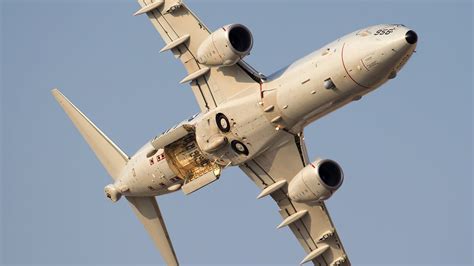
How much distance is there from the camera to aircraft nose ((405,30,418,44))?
56094 millimetres

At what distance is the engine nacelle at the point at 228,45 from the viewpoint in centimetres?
5975

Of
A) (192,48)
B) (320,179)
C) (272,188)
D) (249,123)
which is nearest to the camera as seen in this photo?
(249,123)

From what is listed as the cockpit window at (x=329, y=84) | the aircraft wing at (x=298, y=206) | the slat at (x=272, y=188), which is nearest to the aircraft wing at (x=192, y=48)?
the aircraft wing at (x=298, y=206)

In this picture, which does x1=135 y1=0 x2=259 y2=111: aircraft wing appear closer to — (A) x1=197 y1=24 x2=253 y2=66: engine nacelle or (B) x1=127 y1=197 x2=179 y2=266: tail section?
(A) x1=197 y1=24 x2=253 y2=66: engine nacelle

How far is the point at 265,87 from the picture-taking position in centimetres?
6075

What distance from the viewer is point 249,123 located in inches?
2411

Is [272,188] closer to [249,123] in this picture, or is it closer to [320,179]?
[320,179]

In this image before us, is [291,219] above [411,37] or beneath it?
beneath

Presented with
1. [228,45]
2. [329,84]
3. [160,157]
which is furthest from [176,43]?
[329,84]

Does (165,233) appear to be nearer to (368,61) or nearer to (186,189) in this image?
(186,189)

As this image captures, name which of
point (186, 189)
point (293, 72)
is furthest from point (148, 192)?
point (293, 72)

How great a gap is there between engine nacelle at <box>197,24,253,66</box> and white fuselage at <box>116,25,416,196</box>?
84.2 inches

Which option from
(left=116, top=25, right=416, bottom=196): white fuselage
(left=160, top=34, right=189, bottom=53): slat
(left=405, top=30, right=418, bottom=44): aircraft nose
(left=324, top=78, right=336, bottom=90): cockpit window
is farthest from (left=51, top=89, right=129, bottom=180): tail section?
(left=405, top=30, right=418, bottom=44): aircraft nose

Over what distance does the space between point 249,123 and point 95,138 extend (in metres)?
12.4
